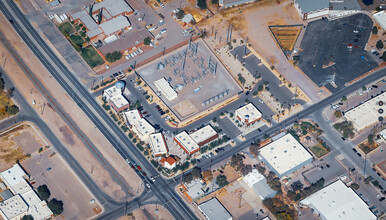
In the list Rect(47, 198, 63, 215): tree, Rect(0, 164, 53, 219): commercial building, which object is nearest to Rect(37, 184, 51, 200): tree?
Rect(0, 164, 53, 219): commercial building

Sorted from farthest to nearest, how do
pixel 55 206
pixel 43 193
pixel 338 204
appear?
pixel 43 193, pixel 338 204, pixel 55 206

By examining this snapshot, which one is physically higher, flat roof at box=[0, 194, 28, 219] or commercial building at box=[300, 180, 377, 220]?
flat roof at box=[0, 194, 28, 219]

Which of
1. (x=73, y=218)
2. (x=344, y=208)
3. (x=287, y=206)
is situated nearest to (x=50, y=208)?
(x=73, y=218)

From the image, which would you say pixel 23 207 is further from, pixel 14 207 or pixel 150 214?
pixel 150 214

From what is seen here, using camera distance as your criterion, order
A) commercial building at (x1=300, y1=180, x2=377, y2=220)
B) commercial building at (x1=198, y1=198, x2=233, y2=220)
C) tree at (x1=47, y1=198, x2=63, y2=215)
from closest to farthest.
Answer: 1. commercial building at (x1=300, y1=180, x2=377, y2=220)
2. commercial building at (x1=198, y1=198, x2=233, y2=220)
3. tree at (x1=47, y1=198, x2=63, y2=215)

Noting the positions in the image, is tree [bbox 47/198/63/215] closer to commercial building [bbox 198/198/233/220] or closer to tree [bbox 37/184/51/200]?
tree [bbox 37/184/51/200]

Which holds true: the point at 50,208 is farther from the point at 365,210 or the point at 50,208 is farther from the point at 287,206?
the point at 365,210

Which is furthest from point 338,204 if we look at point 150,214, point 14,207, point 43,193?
point 14,207
